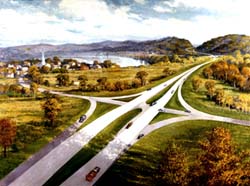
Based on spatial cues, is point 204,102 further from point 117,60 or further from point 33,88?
point 33,88

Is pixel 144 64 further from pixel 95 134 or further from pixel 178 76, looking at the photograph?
pixel 95 134

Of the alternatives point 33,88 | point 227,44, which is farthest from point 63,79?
point 227,44

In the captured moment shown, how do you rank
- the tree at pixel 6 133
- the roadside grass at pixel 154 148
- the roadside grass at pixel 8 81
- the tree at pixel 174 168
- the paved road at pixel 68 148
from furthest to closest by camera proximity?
the roadside grass at pixel 8 81 → the tree at pixel 6 133 → the paved road at pixel 68 148 → the roadside grass at pixel 154 148 → the tree at pixel 174 168

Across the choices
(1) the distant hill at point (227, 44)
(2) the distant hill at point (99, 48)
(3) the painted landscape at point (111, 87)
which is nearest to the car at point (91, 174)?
(3) the painted landscape at point (111, 87)

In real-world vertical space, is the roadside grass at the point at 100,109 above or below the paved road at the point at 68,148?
above

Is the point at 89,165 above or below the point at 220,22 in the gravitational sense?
below

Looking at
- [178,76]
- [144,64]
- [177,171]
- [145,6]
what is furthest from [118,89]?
[177,171]

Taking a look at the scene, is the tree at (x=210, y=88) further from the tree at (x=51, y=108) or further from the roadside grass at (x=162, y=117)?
the tree at (x=51, y=108)
